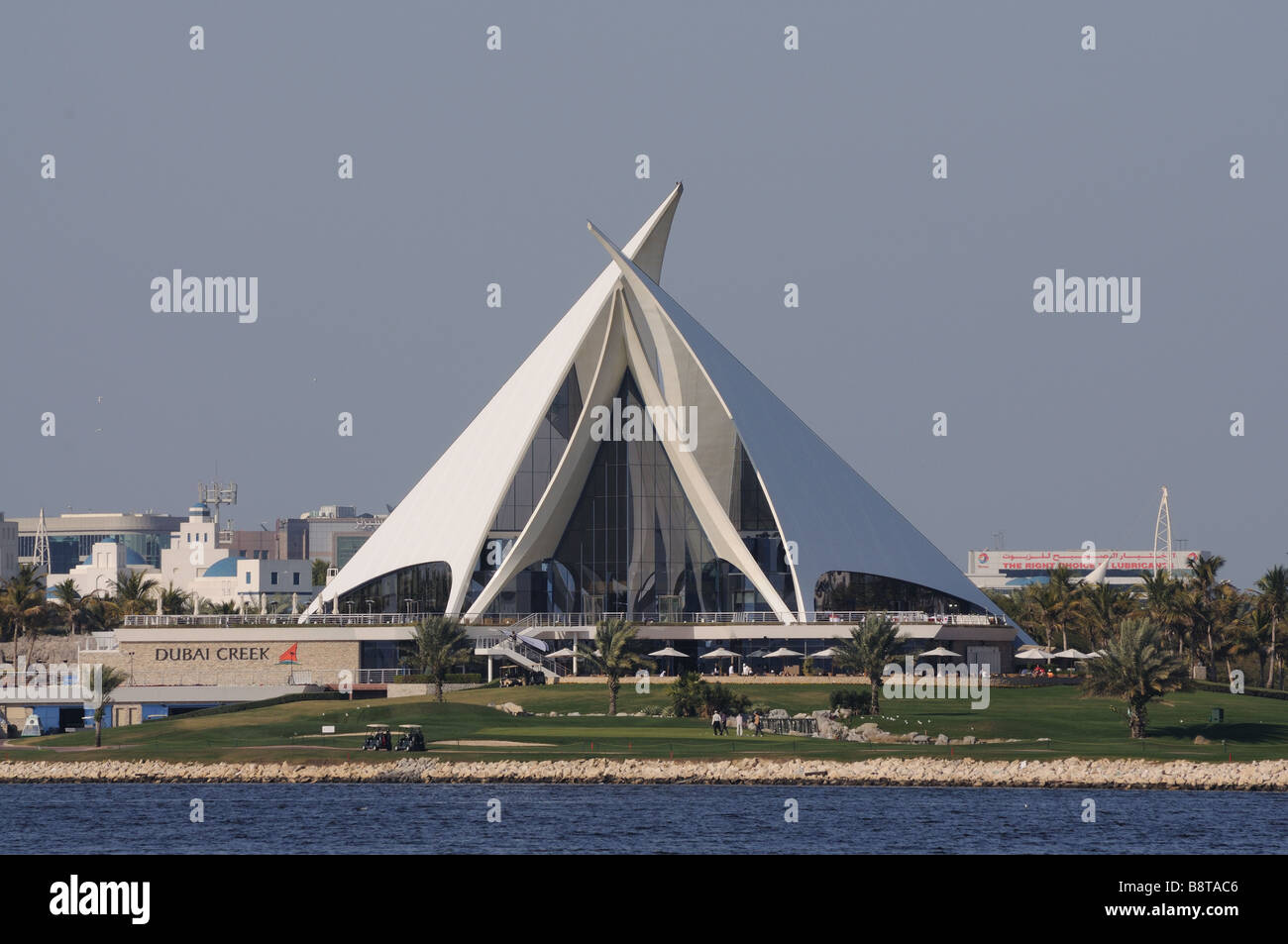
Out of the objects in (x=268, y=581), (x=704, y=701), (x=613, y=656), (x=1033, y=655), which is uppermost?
(x=268, y=581)

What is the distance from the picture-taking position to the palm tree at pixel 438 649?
6531cm

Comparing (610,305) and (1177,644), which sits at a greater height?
(610,305)

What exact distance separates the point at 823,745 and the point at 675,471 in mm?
30679

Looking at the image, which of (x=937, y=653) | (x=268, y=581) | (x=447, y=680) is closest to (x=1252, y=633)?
(x=937, y=653)

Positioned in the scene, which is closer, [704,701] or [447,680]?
[704,701]

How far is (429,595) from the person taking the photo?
269 ft

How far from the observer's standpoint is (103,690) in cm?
6494

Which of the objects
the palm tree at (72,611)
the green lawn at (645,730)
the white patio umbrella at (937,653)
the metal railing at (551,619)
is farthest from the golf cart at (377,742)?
the palm tree at (72,611)

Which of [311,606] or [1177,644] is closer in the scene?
[311,606]

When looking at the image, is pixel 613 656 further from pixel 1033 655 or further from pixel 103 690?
pixel 1033 655

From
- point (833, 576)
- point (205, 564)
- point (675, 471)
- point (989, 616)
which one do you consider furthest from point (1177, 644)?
point (205, 564)

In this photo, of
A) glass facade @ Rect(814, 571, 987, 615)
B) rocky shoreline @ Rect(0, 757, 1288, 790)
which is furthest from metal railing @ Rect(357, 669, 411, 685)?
rocky shoreline @ Rect(0, 757, 1288, 790)

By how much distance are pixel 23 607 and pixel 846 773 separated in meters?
50.8
